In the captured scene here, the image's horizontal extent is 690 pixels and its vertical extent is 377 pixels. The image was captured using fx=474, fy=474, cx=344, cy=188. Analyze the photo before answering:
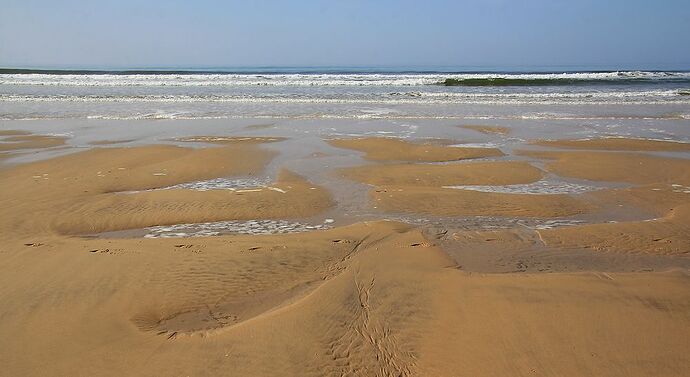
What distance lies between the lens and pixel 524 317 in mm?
3832

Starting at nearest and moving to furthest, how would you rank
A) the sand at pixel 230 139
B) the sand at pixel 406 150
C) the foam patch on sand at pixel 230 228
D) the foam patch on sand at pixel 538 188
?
the foam patch on sand at pixel 230 228 → the foam patch on sand at pixel 538 188 → the sand at pixel 406 150 → the sand at pixel 230 139

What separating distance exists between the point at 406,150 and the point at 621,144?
19.4 ft

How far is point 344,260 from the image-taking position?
16.5 ft

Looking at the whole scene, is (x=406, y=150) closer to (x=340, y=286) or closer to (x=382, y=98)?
(x=340, y=286)

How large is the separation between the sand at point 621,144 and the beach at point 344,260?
0.60ft

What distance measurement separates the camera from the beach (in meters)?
3.38

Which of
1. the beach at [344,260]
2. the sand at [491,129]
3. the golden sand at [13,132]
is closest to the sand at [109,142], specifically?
the beach at [344,260]

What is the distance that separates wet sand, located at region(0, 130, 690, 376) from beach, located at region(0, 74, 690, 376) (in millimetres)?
22

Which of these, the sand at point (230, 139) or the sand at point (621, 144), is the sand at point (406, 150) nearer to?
the sand at point (230, 139)

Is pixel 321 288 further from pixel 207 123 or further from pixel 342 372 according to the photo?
pixel 207 123

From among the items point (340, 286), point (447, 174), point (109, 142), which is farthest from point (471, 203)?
point (109, 142)

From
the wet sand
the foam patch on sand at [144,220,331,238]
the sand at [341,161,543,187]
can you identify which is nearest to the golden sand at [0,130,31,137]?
the wet sand

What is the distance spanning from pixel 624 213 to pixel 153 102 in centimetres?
2285

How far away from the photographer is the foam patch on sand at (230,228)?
590 cm
